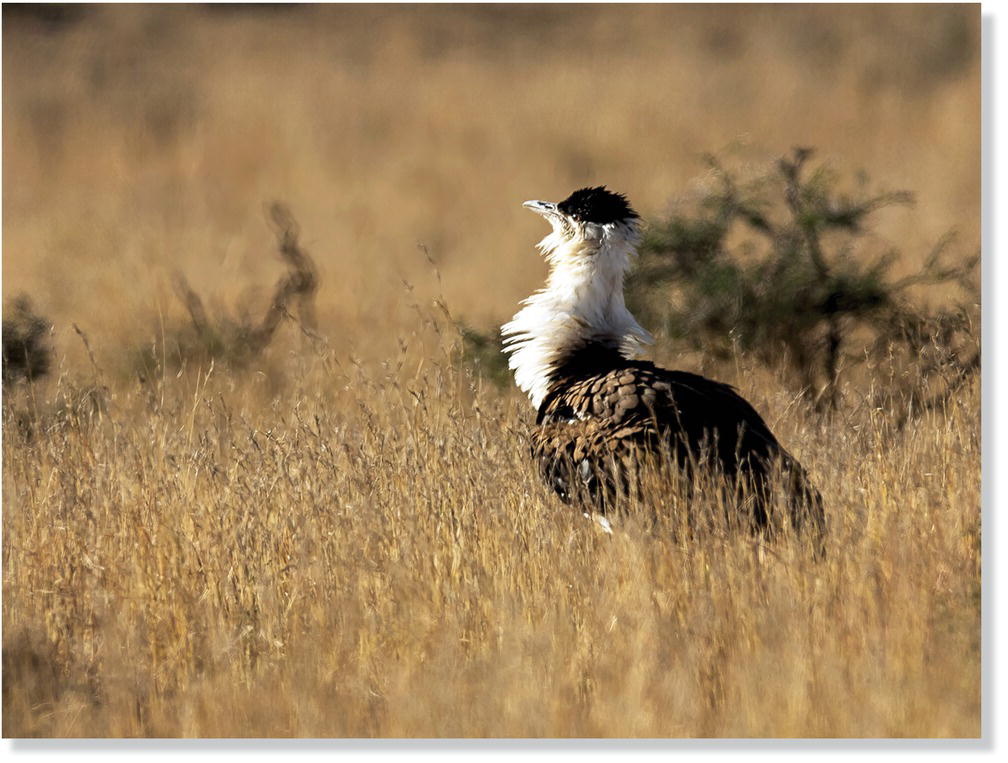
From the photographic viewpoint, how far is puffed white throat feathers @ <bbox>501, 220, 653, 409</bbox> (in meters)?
5.61

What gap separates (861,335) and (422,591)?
4503mm

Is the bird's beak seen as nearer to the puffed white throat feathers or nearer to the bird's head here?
the bird's head

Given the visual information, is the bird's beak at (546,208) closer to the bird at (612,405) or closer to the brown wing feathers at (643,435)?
the bird at (612,405)

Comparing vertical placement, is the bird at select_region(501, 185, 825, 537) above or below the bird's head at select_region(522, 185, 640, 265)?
below

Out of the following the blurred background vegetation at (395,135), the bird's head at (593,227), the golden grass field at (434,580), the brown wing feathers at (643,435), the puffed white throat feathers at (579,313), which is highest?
the blurred background vegetation at (395,135)

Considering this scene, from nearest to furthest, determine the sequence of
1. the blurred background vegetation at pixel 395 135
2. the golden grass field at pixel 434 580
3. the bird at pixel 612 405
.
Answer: the golden grass field at pixel 434 580 → the bird at pixel 612 405 → the blurred background vegetation at pixel 395 135

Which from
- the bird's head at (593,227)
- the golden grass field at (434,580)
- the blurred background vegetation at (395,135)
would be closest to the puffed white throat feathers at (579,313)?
the bird's head at (593,227)

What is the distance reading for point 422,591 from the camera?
15.1 feet

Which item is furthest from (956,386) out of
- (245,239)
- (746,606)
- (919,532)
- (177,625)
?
(245,239)

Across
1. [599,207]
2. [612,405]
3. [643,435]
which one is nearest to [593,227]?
[599,207]

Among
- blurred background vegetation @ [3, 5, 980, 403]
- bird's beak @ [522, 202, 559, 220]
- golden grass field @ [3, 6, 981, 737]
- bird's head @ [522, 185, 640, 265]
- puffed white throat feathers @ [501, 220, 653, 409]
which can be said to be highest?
blurred background vegetation @ [3, 5, 980, 403]

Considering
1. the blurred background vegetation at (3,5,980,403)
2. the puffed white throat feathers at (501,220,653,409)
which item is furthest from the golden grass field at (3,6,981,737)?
the blurred background vegetation at (3,5,980,403)

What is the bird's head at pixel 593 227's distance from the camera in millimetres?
5707

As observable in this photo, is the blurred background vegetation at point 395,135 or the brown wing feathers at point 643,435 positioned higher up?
the blurred background vegetation at point 395,135
